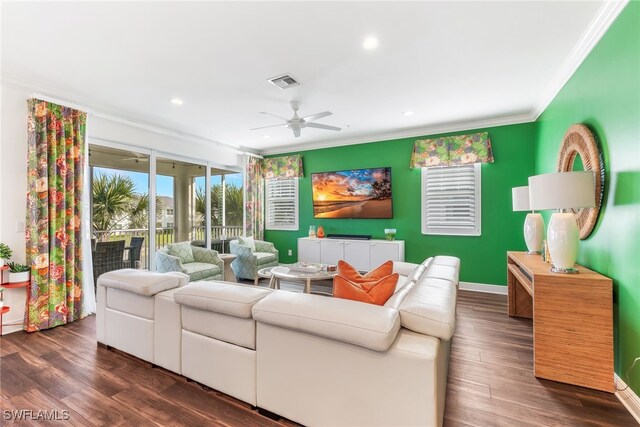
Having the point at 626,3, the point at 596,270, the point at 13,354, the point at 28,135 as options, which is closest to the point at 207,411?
the point at 13,354

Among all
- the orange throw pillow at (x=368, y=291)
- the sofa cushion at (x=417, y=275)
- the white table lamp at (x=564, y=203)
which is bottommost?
the sofa cushion at (x=417, y=275)

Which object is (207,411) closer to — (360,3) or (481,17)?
(360,3)

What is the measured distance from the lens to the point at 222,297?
1.82 metres

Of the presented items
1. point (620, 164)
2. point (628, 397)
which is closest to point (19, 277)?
point (628, 397)

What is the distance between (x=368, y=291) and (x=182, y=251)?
3.51 meters

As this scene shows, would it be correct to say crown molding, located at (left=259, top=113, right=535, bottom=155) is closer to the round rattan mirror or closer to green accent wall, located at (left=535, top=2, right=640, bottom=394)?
the round rattan mirror

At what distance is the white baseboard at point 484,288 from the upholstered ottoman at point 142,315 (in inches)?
164

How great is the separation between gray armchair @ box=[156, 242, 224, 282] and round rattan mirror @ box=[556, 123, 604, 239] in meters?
4.29

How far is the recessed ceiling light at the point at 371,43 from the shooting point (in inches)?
92.3

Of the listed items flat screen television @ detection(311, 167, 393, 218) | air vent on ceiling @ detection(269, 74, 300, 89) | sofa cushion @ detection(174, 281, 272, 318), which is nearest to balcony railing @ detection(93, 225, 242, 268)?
flat screen television @ detection(311, 167, 393, 218)

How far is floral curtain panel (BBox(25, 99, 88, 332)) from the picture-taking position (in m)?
3.11

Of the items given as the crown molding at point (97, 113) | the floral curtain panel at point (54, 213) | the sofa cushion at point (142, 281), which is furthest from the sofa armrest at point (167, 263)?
the crown molding at point (97, 113)

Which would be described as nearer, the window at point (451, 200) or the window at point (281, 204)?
the window at point (451, 200)

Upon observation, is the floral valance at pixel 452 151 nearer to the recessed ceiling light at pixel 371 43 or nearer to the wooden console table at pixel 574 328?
the wooden console table at pixel 574 328
